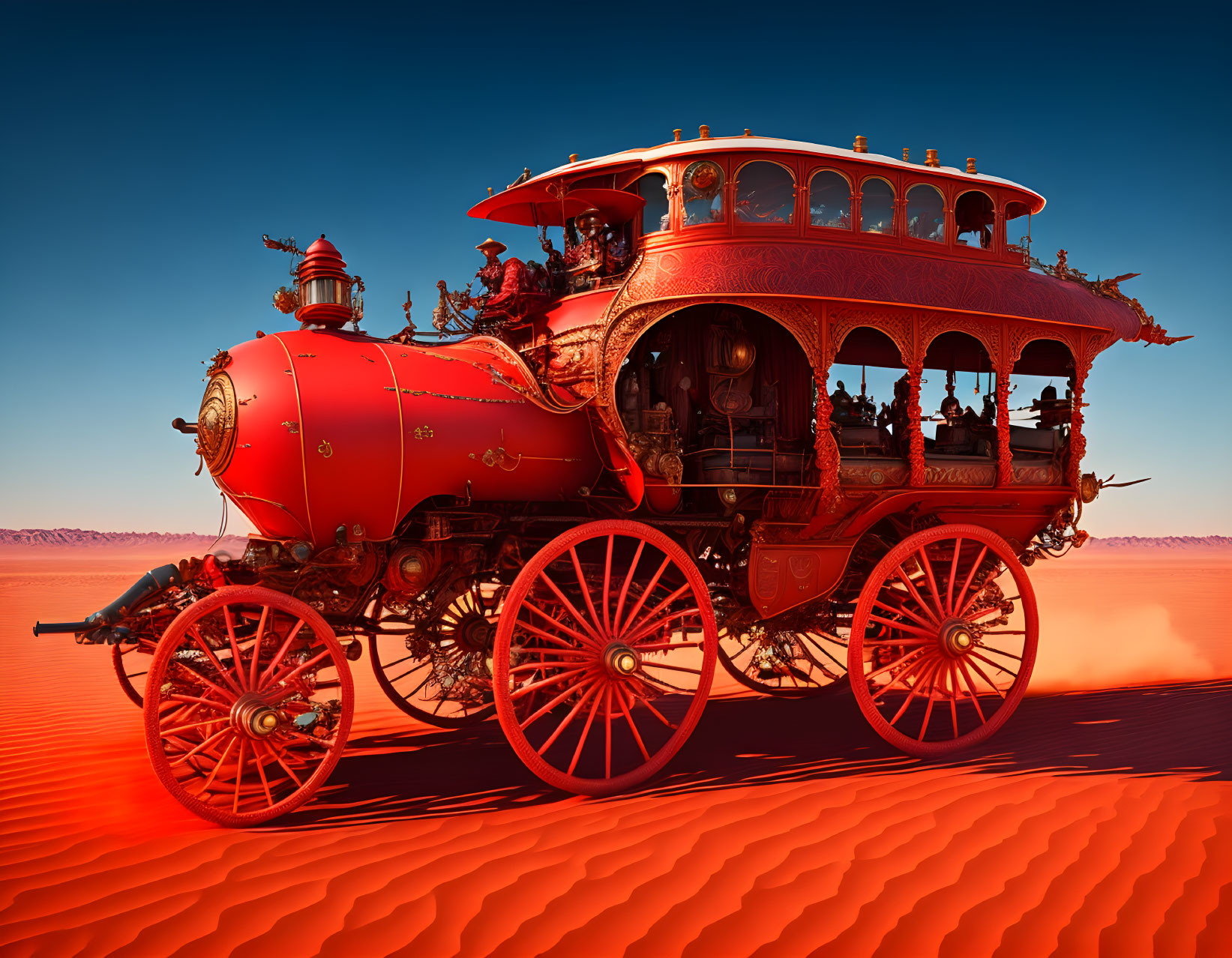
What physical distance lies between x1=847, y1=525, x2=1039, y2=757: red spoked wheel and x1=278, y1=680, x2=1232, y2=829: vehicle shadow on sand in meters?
0.40

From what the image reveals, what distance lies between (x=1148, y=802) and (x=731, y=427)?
13.8 feet

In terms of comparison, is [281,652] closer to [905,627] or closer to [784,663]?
[905,627]

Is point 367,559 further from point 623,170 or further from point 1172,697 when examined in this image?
point 1172,697

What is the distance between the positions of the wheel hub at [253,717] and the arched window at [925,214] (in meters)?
6.77

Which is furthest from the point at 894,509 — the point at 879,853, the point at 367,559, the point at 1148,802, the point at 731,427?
the point at 367,559

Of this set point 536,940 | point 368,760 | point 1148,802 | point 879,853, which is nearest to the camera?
point 536,940

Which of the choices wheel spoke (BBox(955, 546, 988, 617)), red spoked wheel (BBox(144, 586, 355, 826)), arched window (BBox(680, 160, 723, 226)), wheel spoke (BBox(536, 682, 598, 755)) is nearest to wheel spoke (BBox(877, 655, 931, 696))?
wheel spoke (BBox(955, 546, 988, 617))

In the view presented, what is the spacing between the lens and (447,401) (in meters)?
6.89

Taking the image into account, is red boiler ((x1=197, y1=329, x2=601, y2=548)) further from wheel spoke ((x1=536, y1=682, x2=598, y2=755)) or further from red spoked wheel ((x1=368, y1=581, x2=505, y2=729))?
wheel spoke ((x1=536, y1=682, x2=598, y2=755))

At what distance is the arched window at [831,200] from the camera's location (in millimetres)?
7691

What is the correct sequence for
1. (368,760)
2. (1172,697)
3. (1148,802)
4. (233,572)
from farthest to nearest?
(1172,697) < (368,760) < (233,572) < (1148,802)

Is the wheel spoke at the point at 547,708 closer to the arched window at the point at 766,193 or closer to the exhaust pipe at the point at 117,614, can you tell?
the exhaust pipe at the point at 117,614

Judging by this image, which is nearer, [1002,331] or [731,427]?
[731,427]

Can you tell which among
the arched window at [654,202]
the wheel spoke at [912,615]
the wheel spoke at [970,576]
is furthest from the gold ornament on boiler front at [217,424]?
the wheel spoke at [970,576]
